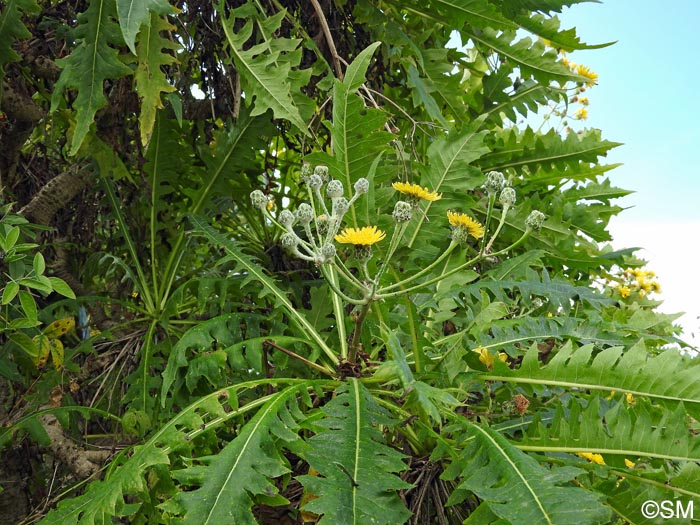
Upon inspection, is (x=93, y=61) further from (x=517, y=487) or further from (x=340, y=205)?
(x=517, y=487)

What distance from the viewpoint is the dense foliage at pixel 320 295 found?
108 centimetres

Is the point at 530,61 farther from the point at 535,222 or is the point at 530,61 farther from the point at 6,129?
the point at 6,129

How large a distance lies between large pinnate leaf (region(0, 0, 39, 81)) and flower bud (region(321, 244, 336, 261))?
34.6 inches

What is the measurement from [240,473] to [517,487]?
15.7 inches

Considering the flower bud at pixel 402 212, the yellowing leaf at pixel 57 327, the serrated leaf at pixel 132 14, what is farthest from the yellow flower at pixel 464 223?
the yellowing leaf at pixel 57 327

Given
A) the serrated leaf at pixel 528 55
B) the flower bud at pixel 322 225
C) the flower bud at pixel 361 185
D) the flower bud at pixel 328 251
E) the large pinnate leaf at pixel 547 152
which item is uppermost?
the serrated leaf at pixel 528 55

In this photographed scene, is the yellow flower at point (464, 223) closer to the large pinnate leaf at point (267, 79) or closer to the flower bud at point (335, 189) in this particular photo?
the flower bud at point (335, 189)

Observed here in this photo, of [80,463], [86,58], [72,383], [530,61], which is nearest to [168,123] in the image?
[86,58]

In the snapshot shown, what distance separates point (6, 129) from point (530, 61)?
1.64m

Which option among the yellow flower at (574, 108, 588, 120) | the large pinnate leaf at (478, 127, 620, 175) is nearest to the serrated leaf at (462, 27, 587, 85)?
the large pinnate leaf at (478, 127, 620, 175)

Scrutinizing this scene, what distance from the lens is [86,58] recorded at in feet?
4.51

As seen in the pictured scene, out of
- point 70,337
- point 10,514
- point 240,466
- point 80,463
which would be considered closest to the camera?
point 240,466

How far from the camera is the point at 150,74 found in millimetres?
1457

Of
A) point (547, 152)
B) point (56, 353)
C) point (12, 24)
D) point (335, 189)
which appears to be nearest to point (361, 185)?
point (335, 189)
